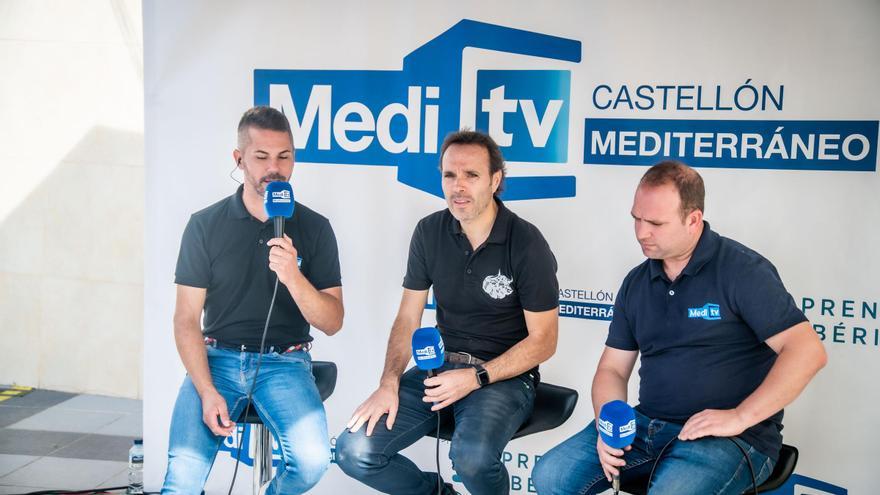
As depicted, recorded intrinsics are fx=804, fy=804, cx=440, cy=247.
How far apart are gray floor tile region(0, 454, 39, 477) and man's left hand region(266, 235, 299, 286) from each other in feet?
6.60

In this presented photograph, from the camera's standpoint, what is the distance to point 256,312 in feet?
9.35

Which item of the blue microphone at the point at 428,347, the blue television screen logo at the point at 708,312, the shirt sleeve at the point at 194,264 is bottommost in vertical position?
the blue microphone at the point at 428,347

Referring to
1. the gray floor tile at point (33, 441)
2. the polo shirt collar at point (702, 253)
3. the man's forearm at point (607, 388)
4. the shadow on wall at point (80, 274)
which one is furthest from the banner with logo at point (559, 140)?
the shadow on wall at point (80, 274)

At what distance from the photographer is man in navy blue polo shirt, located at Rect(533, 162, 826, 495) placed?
6.89 feet

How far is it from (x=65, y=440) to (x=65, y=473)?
0.52 meters

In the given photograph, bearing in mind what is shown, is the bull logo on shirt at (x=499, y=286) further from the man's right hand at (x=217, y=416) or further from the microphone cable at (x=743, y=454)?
the man's right hand at (x=217, y=416)

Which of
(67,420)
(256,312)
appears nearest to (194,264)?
(256,312)

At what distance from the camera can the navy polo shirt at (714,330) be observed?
2.18 meters

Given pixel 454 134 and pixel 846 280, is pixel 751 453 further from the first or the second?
pixel 454 134

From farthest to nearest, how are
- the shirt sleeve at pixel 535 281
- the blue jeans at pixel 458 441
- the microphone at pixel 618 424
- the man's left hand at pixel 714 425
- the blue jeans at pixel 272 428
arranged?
the shirt sleeve at pixel 535 281, the blue jeans at pixel 272 428, the blue jeans at pixel 458 441, the man's left hand at pixel 714 425, the microphone at pixel 618 424

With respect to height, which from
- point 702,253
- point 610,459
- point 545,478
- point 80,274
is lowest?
point 545,478

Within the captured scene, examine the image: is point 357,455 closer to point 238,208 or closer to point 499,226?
point 499,226

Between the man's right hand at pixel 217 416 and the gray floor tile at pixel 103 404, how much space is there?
2331 millimetres

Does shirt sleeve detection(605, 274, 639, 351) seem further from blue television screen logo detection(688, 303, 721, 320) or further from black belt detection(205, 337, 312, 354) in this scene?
black belt detection(205, 337, 312, 354)
